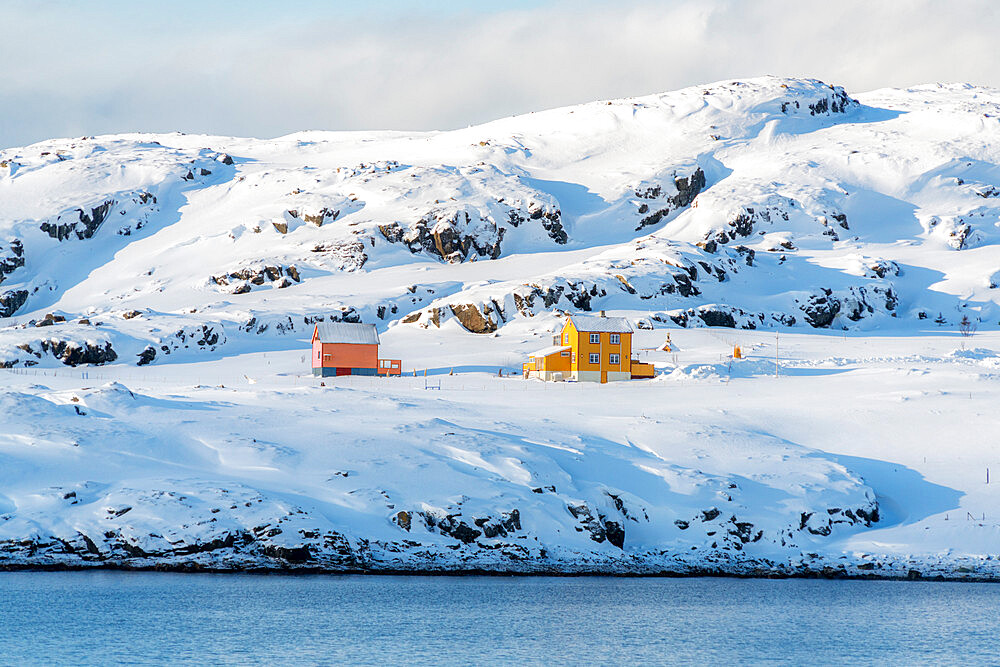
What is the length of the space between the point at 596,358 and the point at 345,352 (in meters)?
22.4

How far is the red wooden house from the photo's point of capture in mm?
94062

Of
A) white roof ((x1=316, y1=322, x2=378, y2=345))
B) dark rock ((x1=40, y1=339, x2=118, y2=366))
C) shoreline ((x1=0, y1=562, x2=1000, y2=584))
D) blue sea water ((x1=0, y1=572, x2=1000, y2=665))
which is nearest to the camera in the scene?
blue sea water ((x1=0, y1=572, x2=1000, y2=665))

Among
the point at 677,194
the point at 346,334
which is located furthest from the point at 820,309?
the point at 346,334

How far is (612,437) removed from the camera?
58.4 metres

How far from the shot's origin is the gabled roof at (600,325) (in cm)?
9288

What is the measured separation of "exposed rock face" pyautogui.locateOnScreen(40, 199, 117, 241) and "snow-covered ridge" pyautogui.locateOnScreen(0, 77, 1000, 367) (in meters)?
0.31

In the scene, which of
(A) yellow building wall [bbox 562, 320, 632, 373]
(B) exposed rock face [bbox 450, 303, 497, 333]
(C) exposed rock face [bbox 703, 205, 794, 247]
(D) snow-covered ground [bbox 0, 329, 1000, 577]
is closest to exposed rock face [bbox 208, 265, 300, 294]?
(B) exposed rock face [bbox 450, 303, 497, 333]

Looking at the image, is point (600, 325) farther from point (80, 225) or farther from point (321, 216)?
point (80, 225)

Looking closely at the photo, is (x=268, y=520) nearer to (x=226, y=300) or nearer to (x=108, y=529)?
(x=108, y=529)

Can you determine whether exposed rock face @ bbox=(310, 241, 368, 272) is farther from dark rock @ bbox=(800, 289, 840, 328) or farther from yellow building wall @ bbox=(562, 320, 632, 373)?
yellow building wall @ bbox=(562, 320, 632, 373)

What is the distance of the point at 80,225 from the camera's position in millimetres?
172000

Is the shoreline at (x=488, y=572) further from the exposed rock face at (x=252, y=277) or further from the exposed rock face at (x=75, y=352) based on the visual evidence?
the exposed rock face at (x=252, y=277)

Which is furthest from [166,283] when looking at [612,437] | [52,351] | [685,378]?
[612,437]

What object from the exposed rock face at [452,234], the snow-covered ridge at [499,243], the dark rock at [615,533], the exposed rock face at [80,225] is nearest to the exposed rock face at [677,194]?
the snow-covered ridge at [499,243]
